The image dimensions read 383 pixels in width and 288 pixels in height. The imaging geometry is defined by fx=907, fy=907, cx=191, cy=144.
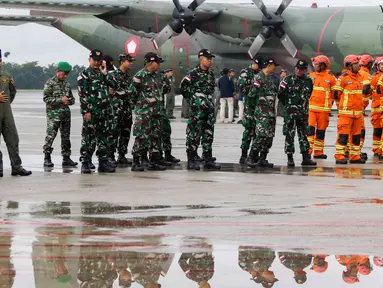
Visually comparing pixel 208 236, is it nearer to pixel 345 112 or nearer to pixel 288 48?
pixel 345 112

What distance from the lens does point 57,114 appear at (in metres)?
14.0

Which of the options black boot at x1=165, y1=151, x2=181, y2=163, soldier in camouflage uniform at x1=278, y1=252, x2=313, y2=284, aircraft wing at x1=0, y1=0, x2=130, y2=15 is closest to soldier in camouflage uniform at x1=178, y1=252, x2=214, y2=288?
soldier in camouflage uniform at x1=278, y1=252, x2=313, y2=284

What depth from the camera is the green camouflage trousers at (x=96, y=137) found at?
12859 millimetres

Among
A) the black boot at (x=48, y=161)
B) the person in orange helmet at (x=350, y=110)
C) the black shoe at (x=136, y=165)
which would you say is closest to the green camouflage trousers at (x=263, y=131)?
the person in orange helmet at (x=350, y=110)

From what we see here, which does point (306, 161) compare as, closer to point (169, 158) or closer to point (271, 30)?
point (169, 158)

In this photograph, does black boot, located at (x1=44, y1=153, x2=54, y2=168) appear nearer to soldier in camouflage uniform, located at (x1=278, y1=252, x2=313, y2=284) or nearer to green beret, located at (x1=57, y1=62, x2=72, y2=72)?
green beret, located at (x1=57, y1=62, x2=72, y2=72)

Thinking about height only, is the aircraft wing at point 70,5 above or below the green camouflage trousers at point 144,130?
above

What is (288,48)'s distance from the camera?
2838 centimetres

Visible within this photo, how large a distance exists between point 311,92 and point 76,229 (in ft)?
24.0

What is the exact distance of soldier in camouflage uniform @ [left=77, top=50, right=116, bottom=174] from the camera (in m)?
12.8

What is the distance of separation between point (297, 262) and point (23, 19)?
31.8m

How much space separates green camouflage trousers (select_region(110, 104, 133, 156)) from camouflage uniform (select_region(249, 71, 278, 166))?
1.96m

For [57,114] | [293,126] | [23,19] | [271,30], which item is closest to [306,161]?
[293,126]

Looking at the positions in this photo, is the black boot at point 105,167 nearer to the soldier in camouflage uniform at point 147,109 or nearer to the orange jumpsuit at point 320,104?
the soldier in camouflage uniform at point 147,109
